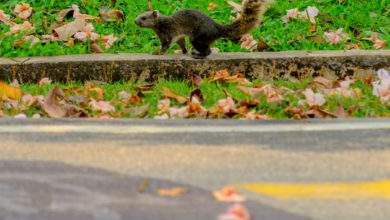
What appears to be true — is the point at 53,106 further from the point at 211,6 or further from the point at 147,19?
the point at 211,6

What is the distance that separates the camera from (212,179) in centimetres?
403

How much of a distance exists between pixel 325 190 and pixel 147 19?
3399 millimetres

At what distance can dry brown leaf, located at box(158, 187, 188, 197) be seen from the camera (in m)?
3.82

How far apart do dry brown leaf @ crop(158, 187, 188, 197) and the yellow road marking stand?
26 centimetres

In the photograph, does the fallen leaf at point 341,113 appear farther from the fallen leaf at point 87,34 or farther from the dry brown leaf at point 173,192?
the fallen leaf at point 87,34

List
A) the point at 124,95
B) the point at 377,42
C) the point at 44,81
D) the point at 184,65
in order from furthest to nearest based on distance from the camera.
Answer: the point at 377,42 < the point at 184,65 < the point at 44,81 < the point at 124,95

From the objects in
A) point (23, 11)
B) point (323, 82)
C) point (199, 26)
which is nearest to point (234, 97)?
point (323, 82)

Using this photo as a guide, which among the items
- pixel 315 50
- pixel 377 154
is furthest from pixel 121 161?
pixel 315 50

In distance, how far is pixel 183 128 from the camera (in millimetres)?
4859

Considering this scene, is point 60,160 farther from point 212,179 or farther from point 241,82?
point 241,82

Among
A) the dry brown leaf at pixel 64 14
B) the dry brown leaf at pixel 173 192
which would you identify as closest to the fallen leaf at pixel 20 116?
the dry brown leaf at pixel 173 192

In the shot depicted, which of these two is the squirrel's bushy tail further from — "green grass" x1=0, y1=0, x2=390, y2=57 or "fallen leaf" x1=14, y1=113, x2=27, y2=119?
"fallen leaf" x1=14, y1=113, x2=27, y2=119

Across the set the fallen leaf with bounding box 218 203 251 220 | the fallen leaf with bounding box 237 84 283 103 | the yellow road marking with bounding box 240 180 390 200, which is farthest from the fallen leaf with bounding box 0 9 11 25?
the fallen leaf with bounding box 218 203 251 220

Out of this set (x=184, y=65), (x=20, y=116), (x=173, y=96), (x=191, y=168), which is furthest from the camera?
(x=184, y=65)
